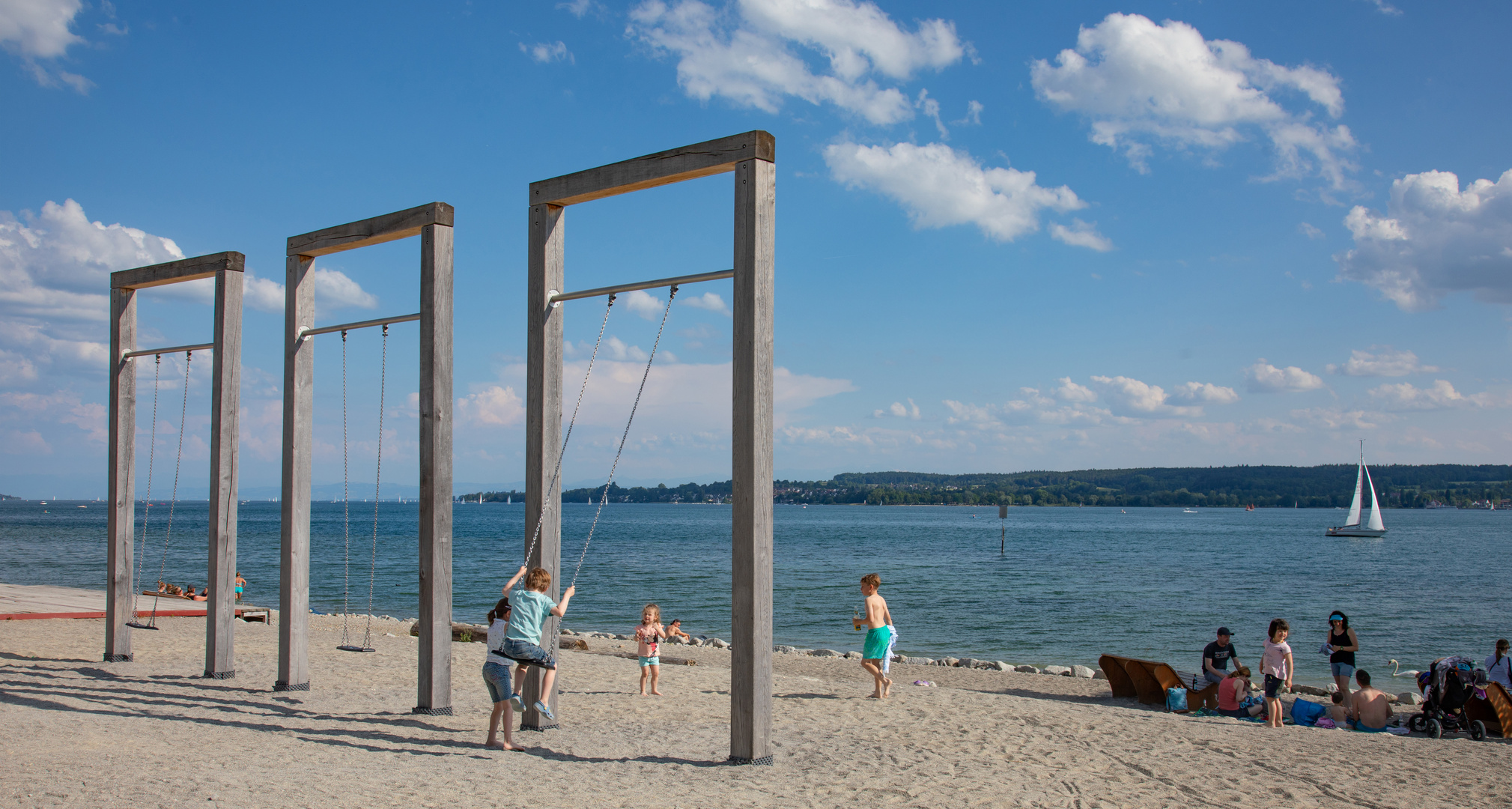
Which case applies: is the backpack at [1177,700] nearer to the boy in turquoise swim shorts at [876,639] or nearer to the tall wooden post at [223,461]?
the boy in turquoise swim shorts at [876,639]

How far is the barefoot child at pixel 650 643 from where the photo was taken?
1004cm

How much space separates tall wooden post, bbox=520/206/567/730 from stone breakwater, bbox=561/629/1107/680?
991 cm

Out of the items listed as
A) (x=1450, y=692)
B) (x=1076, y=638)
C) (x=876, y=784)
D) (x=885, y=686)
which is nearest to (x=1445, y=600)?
(x=1076, y=638)

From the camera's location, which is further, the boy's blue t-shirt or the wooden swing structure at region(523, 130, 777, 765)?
the boy's blue t-shirt

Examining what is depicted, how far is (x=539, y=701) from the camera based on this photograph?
23.1 feet

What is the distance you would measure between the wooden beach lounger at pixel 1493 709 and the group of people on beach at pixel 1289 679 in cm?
28

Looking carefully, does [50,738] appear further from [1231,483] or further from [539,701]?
[1231,483]

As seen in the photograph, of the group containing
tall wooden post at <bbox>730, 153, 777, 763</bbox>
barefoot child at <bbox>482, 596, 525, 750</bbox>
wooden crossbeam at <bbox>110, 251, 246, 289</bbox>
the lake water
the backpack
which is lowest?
the lake water

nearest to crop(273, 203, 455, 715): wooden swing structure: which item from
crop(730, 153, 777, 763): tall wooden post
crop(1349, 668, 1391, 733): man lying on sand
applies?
crop(730, 153, 777, 763): tall wooden post

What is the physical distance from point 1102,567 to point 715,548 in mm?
28320

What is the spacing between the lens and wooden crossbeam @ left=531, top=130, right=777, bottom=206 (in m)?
6.30

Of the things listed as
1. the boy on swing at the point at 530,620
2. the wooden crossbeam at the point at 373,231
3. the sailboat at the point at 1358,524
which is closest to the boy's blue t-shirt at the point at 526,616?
the boy on swing at the point at 530,620

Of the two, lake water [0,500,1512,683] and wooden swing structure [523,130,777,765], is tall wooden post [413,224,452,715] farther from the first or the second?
lake water [0,500,1512,683]

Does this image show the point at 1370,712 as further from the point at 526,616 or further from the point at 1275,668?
the point at 526,616
